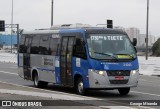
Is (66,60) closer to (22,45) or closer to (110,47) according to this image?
(110,47)

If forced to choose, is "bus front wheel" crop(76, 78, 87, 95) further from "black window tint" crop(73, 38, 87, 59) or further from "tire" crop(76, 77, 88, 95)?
"black window tint" crop(73, 38, 87, 59)

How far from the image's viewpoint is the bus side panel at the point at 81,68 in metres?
17.1

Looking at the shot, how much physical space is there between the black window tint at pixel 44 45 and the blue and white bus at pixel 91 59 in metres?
0.11

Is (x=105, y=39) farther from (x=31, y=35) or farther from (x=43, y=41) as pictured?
(x=31, y=35)

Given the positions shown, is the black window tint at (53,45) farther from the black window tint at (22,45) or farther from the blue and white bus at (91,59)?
the black window tint at (22,45)

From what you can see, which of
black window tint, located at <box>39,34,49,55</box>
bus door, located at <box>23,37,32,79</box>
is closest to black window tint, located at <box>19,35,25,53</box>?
bus door, located at <box>23,37,32,79</box>

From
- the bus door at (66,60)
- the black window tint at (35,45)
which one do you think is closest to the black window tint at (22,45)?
the black window tint at (35,45)

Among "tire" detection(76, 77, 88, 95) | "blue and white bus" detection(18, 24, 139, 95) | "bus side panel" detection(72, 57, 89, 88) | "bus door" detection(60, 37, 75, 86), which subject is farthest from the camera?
"bus door" detection(60, 37, 75, 86)

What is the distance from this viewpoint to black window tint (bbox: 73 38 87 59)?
685 inches

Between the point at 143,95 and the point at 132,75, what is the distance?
1.08 meters

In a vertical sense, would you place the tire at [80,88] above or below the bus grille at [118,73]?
below

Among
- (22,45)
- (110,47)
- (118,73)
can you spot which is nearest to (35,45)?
(22,45)

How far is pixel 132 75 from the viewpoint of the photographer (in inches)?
682

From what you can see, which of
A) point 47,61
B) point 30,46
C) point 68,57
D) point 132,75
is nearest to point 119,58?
point 132,75
